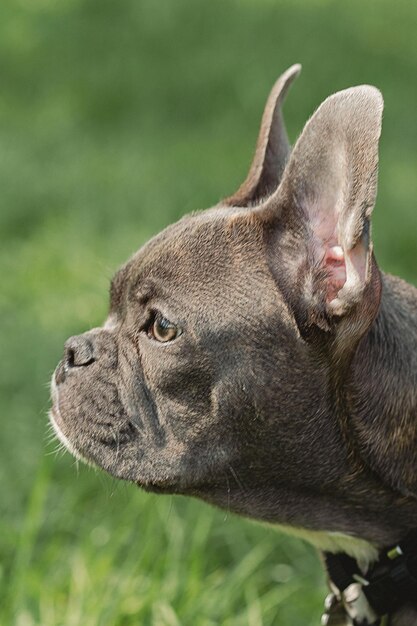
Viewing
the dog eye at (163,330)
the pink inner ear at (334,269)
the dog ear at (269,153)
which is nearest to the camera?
the pink inner ear at (334,269)

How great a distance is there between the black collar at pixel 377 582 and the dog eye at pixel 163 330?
76 centimetres

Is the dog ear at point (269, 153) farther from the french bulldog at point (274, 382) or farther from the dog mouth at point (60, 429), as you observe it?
the dog mouth at point (60, 429)

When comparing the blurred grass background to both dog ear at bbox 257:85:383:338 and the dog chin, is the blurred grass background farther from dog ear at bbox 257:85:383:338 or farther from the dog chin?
dog ear at bbox 257:85:383:338

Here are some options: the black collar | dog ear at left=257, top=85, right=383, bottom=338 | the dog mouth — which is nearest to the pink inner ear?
dog ear at left=257, top=85, right=383, bottom=338

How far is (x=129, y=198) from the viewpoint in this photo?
7.68 m

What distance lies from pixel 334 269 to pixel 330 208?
6.1 inches

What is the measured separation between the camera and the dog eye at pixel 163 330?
317 cm

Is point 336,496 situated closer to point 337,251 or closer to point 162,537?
point 337,251

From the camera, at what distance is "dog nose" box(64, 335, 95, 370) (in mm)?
3365

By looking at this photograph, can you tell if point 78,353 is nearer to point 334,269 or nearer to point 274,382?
point 274,382

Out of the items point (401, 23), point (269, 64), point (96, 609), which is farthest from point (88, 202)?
point (401, 23)

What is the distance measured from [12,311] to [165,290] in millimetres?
3052

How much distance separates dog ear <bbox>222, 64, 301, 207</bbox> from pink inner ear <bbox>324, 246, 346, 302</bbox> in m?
0.57

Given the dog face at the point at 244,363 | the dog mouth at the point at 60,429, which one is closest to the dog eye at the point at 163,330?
the dog face at the point at 244,363
